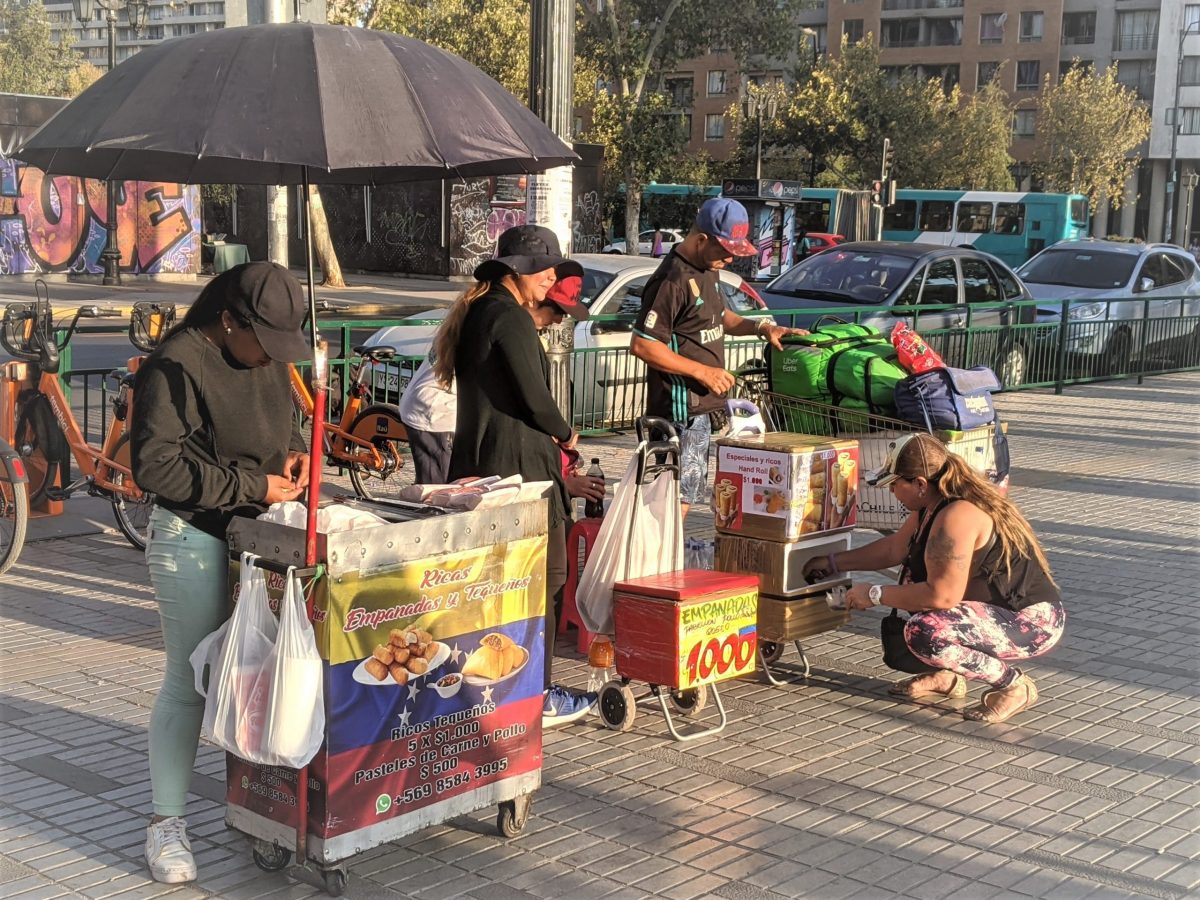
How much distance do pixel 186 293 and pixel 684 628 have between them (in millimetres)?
27882

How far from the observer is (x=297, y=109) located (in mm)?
A: 4156

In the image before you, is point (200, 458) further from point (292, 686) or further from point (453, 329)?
point (453, 329)

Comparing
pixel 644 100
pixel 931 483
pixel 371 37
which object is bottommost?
pixel 931 483

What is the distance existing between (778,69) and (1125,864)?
79247 mm

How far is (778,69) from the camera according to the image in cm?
7962

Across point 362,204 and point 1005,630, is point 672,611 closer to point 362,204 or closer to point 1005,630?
point 1005,630

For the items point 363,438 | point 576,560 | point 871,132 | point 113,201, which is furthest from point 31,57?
point 576,560

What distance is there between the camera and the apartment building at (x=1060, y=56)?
78125 mm

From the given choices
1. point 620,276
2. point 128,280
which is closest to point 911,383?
point 620,276

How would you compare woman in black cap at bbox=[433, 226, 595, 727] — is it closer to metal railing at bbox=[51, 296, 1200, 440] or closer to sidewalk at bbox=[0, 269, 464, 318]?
metal railing at bbox=[51, 296, 1200, 440]

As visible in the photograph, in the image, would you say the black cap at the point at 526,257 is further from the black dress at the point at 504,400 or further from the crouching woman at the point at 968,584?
the crouching woman at the point at 968,584

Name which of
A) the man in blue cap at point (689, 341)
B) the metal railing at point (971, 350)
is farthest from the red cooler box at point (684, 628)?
the metal railing at point (971, 350)

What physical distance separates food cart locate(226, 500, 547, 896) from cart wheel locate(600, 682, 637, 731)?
109 centimetres

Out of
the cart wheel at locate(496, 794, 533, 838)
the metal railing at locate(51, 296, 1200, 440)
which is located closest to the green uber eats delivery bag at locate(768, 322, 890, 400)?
the metal railing at locate(51, 296, 1200, 440)
